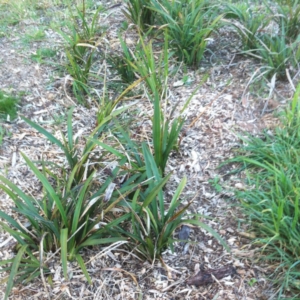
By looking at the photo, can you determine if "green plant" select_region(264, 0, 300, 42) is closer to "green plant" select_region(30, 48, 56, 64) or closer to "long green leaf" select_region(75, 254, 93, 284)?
"green plant" select_region(30, 48, 56, 64)

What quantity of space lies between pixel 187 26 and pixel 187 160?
106 cm

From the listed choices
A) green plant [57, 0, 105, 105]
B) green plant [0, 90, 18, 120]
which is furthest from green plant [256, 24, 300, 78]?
green plant [0, 90, 18, 120]

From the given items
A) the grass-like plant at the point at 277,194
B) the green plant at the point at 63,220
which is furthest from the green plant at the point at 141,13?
the green plant at the point at 63,220

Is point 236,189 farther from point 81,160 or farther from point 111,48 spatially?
point 111,48

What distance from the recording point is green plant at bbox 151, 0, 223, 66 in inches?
121

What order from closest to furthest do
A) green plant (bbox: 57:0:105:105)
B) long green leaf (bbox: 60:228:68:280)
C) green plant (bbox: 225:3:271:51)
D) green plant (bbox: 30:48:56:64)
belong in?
1. long green leaf (bbox: 60:228:68:280)
2. green plant (bbox: 57:0:105:105)
3. green plant (bbox: 225:3:271:51)
4. green plant (bbox: 30:48:56:64)

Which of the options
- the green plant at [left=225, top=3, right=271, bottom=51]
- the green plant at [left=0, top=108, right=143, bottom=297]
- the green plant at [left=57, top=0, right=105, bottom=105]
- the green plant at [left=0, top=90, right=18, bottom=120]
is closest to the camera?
the green plant at [left=0, top=108, right=143, bottom=297]

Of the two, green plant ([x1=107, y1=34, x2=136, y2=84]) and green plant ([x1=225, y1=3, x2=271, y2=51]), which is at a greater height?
green plant ([x1=225, y1=3, x2=271, y2=51])

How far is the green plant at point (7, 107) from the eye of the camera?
2904 mm

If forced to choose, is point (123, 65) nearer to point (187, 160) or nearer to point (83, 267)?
point (187, 160)

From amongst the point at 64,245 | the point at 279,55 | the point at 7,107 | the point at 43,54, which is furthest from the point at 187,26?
the point at 64,245

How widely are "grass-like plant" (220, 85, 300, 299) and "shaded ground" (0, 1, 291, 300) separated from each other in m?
0.09

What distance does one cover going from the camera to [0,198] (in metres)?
2.44

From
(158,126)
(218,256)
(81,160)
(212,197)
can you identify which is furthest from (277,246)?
(81,160)
